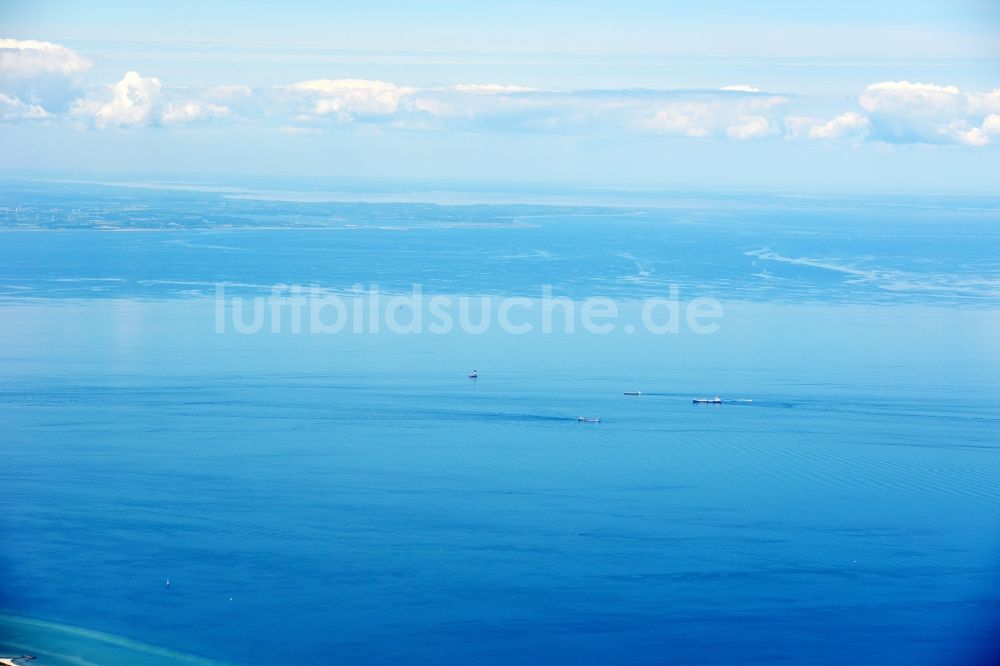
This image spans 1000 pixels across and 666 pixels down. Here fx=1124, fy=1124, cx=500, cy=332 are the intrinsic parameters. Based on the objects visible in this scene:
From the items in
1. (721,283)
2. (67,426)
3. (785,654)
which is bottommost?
(785,654)

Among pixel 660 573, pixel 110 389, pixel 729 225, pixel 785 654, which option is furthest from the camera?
pixel 729 225

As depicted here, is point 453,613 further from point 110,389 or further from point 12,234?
point 12,234

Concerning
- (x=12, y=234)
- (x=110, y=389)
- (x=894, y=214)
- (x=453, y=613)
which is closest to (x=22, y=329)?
(x=110, y=389)

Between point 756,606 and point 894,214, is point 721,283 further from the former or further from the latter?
point 894,214

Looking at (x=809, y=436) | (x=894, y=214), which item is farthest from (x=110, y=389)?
(x=894, y=214)

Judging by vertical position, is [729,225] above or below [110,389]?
above

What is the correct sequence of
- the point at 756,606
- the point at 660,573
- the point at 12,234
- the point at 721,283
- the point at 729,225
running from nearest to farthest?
the point at 756,606 → the point at 660,573 → the point at 721,283 → the point at 12,234 → the point at 729,225

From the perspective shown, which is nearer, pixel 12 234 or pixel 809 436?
pixel 809 436
